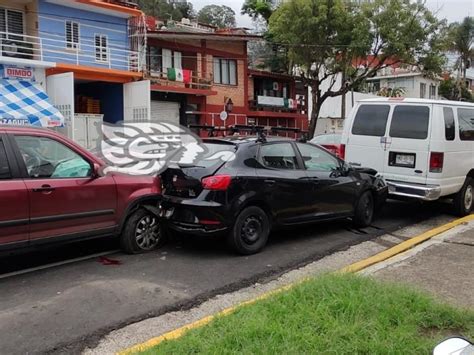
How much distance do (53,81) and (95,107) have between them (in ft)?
15.0

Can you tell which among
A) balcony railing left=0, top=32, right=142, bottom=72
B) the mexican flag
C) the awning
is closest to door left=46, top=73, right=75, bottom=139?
the awning

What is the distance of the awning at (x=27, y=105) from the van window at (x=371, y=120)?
39.5 feet

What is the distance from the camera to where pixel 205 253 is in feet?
21.8

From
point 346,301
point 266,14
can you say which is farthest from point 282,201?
point 266,14

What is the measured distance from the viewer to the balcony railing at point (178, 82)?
26322 millimetres

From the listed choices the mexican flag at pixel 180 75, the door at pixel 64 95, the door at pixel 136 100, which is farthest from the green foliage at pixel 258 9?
the door at pixel 64 95

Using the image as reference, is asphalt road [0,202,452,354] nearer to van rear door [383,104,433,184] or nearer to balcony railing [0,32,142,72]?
van rear door [383,104,433,184]

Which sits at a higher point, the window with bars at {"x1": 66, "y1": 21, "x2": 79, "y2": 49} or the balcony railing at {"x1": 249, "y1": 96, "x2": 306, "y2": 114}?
the window with bars at {"x1": 66, "y1": 21, "x2": 79, "y2": 49}

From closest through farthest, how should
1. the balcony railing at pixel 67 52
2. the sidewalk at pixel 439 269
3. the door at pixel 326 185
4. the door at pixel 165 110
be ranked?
the sidewalk at pixel 439 269 < the door at pixel 326 185 < the balcony railing at pixel 67 52 < the door at pixel 165 110

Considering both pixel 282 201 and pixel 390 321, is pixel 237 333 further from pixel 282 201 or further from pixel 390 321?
pixel 282 201

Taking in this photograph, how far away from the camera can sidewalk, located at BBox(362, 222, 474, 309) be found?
4910mm

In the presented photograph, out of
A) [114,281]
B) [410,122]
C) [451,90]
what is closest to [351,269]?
[114,281]

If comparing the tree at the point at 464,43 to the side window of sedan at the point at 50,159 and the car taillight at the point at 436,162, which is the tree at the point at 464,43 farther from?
the side window of sedan at the point at 50,159

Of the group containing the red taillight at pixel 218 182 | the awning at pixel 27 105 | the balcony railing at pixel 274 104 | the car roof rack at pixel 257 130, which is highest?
the balcony railing at pixel 274 104
